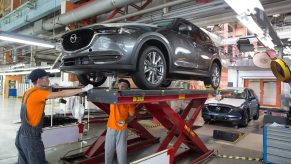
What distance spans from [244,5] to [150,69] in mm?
1752

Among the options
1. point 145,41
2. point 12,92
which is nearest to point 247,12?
point 145,41

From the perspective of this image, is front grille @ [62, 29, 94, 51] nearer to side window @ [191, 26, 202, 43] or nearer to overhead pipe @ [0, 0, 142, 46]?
side window @ [191, 26, 202, 43]

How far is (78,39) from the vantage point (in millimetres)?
3010

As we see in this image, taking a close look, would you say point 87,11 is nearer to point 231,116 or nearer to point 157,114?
point 157,114

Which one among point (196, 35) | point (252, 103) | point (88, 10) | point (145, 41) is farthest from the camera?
point (252, 103)

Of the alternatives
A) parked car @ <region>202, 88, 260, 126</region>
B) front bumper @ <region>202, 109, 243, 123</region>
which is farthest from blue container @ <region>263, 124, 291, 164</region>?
front bumper @ <region>202, 109, 243, 123</region>

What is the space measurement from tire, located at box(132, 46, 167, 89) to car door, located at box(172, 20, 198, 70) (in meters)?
0.39

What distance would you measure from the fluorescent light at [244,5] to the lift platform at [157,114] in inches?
57.0

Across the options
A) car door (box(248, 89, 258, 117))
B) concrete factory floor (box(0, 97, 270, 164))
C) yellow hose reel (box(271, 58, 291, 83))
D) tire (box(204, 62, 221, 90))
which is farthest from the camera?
car door (box(248, 89, 258, 117))

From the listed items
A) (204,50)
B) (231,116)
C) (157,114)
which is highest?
(204,50)

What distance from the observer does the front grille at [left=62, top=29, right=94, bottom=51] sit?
2.91 meters

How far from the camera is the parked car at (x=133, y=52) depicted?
281cm

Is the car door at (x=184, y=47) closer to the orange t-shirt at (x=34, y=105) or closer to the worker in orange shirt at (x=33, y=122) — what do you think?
the worker in orange shirt at (x=33, y=122)

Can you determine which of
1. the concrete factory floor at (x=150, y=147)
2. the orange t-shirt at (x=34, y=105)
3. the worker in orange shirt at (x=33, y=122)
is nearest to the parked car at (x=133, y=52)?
the worker in orange shirt at (x=33, y=122)
